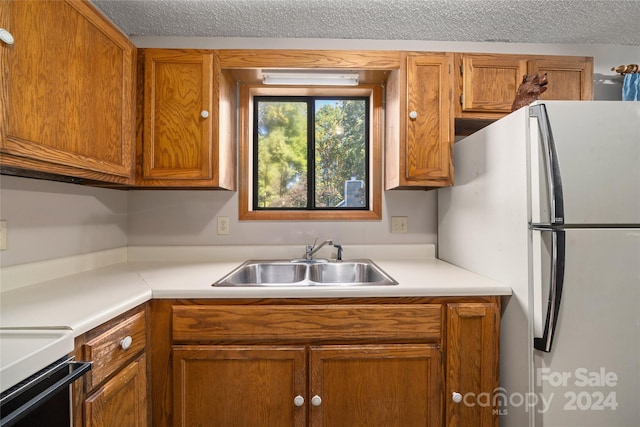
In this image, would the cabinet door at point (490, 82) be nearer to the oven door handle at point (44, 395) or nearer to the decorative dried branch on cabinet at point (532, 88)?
the decorative dried branch on cabinet at point (532, 88)

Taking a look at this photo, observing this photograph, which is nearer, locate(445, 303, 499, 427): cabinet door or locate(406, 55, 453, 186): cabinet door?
locate(445, 303, 499, 427): cabinet door

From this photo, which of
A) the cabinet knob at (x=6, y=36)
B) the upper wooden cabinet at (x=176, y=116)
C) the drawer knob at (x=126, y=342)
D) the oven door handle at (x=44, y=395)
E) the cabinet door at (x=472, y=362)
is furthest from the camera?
the upper wooden cabinet at (x=176, y=116)

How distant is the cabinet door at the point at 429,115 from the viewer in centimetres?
167

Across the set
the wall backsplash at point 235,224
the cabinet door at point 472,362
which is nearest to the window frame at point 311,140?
the wall backsplash at point 235,224

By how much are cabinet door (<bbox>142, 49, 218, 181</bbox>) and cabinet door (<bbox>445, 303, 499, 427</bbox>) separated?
1.46 m

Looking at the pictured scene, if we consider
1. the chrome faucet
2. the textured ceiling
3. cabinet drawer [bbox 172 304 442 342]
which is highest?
the textured ceiling

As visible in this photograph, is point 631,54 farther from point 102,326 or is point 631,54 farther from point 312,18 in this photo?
point 102,326

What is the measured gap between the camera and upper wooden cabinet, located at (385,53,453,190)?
1671 millimetres

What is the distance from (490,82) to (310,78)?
1041 mm

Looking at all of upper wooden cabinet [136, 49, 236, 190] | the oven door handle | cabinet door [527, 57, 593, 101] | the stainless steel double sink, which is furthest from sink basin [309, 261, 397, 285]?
cabinet door [527, 57, 593, 101]

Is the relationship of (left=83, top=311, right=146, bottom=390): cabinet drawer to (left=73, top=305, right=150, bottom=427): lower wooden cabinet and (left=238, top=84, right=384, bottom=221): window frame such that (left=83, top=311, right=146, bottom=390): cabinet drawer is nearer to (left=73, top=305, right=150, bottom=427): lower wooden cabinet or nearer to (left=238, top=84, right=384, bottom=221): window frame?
(left=73, top=305, right=150, bottom=427): lower wooden cabinet

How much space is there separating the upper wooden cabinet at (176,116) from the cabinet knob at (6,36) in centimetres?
71

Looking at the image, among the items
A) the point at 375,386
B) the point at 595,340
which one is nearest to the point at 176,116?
the point at 375,386

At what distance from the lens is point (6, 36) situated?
888mm
